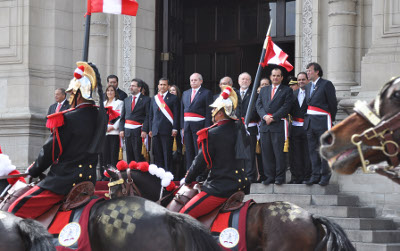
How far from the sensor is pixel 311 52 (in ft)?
50.4

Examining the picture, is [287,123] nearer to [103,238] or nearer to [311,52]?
[311,52]

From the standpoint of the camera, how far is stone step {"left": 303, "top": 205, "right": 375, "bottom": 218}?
12.1 meters

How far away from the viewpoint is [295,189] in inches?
514

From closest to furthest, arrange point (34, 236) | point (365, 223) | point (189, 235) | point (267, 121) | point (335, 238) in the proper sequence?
point (34, 236), point (189, 235), point (335, 238), point (365, 223), point (267, 121)

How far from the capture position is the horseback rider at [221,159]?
9.12 meters

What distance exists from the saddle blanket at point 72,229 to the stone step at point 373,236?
4.85 meters

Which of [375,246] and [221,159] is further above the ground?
[221,159]

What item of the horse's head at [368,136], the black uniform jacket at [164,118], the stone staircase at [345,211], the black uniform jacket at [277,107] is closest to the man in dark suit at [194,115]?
the black uniform jacket at [164,118]

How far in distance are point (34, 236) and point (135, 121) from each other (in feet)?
29.2

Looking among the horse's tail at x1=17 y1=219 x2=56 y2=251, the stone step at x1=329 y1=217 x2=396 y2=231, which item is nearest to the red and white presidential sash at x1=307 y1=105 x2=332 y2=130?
the stone step at x1=329 y1=217 x2=396 y2=231

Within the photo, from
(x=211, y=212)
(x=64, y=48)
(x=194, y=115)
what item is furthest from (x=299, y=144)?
(x=64, y=48)

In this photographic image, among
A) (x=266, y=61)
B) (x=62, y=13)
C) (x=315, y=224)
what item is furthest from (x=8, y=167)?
(x=62, y=13)

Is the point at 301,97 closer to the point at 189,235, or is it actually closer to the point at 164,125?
the point at 164,125

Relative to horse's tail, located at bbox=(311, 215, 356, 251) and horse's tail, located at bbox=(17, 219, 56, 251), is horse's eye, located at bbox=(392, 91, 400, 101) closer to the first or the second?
horse's tail, located at bbox=(17, 219, 56, 251)
